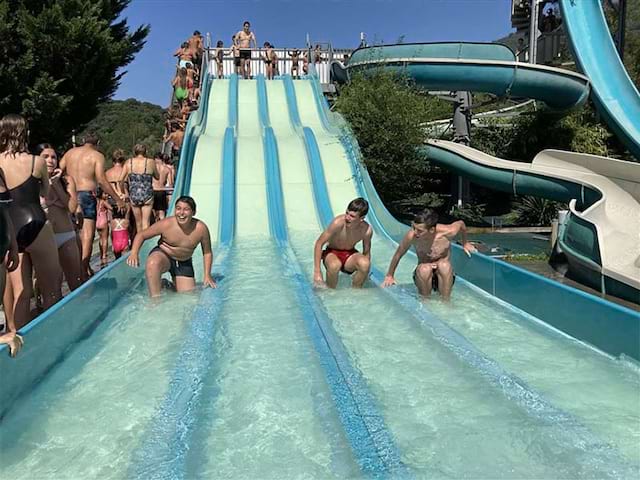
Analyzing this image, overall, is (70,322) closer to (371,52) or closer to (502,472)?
(502,472)

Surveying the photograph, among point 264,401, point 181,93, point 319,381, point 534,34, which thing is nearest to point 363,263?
point 319,381

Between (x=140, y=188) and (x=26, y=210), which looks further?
(x=140, y=188)

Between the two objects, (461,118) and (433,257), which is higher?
(461,118)

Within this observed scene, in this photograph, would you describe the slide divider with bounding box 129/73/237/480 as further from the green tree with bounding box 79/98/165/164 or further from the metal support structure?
the green tree with bounding box 79/98/165/164

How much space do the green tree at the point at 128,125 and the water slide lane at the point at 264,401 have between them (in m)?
33.0

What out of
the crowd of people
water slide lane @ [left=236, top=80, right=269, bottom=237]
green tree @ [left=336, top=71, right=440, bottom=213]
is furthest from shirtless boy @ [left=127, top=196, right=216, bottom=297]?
green tree @ [left=336, top=71, right=440, bottom=213]

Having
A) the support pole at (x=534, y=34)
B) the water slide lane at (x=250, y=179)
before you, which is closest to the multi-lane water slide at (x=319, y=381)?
the water slide lane at (x=250, y=179)

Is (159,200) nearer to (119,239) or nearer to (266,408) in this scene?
(119,239)

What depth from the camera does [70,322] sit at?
10.7ft

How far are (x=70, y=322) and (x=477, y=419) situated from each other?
2.37 meters

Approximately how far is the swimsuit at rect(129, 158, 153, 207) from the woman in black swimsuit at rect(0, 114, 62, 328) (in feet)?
8.98

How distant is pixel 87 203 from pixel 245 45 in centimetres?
987

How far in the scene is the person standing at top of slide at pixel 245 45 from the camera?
44.8ft

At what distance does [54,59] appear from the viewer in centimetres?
1405
